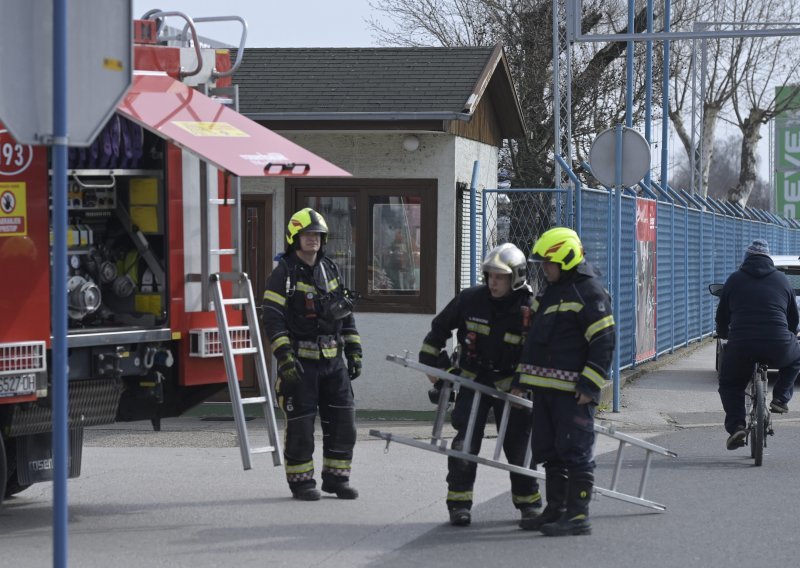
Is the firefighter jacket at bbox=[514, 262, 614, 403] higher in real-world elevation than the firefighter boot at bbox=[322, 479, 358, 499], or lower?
higher

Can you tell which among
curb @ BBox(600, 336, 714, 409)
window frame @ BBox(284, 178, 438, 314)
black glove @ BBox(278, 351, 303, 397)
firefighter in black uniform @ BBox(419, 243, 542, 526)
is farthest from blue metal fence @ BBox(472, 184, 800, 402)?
black glove @ BBox(278, 351, 303, 397)

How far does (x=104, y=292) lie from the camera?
29.4 feet

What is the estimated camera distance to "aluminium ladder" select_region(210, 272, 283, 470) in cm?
835

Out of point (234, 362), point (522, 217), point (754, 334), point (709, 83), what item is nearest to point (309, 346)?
point (234, 362)

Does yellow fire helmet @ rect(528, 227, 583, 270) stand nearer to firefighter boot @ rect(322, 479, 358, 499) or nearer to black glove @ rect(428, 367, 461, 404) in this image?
black glove @ rect(428, 367, 461, 404)

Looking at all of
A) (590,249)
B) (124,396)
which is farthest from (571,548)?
(590,249)

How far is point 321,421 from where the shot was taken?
9227mm

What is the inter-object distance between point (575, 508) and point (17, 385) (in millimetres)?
3174

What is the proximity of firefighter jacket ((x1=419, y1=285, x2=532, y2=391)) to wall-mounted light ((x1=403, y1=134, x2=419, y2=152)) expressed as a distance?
212 inches

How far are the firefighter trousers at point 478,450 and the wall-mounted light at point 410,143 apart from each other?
554 cm

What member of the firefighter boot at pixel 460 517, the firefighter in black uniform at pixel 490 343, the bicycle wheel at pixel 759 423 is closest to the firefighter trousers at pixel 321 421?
the firefighter in black uniform at pixel 490 343

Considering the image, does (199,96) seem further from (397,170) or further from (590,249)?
(590,249)

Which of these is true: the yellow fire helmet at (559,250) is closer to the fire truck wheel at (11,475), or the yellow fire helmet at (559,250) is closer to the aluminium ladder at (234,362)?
the aluminium ladder at (234,362)

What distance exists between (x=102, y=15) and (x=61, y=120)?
43 cm
